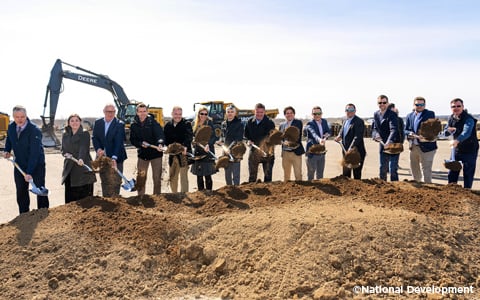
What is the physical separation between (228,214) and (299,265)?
1198 mm

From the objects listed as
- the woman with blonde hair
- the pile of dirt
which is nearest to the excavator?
the woman with blonde hair

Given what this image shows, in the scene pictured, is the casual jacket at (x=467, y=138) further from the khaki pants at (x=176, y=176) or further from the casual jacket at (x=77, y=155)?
the casual jacket at (x=77, y=155)

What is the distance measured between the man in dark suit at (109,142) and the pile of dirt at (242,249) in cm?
83

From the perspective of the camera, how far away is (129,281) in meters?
3.63

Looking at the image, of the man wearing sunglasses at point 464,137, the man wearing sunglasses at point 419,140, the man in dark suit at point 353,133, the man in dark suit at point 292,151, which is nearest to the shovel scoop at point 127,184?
the man in dark suit at point 292,151

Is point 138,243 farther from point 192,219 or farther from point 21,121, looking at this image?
point 21,121

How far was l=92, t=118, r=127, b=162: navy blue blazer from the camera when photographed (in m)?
5.65

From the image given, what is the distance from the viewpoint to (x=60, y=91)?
68.7 feet

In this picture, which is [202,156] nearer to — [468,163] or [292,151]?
[292,151]

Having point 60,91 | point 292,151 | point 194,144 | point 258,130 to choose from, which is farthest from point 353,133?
point 60,91

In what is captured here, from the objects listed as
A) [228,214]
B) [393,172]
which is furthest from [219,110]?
[228,214]

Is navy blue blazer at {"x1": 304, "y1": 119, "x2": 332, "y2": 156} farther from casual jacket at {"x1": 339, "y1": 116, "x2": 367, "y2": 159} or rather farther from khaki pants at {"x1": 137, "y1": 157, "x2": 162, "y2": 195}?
khaki pants at {"x1": 137, "y1": 157, "x2": 162, "y2": 195}

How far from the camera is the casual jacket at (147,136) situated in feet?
19.3

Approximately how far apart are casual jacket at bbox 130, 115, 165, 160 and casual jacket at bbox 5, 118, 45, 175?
1.28 meters
